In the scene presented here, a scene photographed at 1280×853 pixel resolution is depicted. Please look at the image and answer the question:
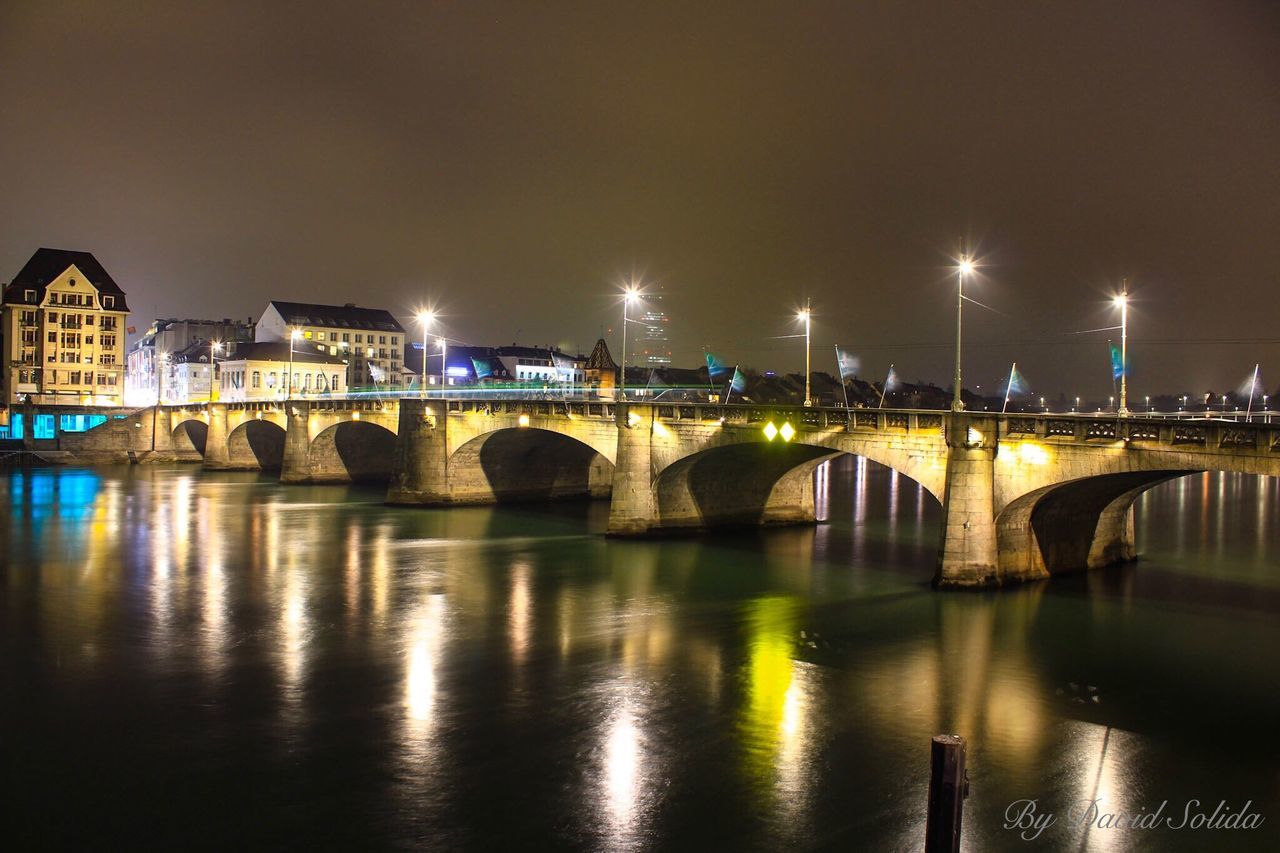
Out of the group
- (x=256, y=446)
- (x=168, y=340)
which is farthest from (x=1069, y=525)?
(x=168, y=340)

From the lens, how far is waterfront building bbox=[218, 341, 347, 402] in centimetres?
10631

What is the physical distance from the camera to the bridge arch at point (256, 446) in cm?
8744

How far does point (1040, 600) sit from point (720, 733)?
15.5m

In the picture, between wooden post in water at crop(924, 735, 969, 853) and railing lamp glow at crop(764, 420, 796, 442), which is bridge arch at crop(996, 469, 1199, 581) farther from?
Result: wooden post in water at crop(924, 735, 969, 853)

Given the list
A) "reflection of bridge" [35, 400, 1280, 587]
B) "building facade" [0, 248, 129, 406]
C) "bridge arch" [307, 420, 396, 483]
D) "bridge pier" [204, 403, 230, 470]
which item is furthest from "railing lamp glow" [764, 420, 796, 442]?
"building facade" [0, 248, 129, 406]

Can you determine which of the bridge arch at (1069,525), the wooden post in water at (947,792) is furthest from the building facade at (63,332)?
the wooden post in water at (947,792)

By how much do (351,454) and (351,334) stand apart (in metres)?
63.2

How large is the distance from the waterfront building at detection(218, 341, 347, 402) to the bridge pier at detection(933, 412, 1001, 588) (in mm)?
84056

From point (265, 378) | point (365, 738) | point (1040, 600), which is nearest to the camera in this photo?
point (365, 738)

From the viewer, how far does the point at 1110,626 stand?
27.6 m

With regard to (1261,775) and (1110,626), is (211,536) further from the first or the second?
(1261,775)

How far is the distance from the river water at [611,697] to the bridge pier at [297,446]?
30718 mm

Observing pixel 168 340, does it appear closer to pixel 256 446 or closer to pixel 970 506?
pixel 256 446

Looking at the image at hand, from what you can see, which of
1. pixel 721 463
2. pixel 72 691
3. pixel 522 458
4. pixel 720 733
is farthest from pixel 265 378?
pixel 720 733
